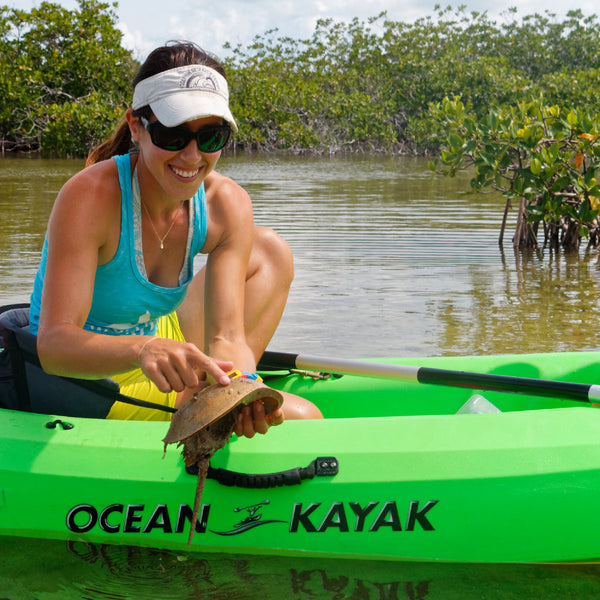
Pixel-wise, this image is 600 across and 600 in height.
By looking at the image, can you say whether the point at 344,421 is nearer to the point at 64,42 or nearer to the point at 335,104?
the point at 64,42

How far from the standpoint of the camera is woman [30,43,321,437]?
2.08m

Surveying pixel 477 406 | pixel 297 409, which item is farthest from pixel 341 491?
pixel 477 406

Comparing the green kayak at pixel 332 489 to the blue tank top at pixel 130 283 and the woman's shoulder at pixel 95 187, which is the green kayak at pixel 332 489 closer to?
the blue tank top at pixel 130 283

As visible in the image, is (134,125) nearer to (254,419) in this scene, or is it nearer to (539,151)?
(254,419)

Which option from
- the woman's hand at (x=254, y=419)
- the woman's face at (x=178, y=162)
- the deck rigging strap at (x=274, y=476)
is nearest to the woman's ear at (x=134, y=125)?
the woman's face at (x=178, y=162)

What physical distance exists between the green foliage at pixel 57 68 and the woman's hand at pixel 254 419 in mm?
23571

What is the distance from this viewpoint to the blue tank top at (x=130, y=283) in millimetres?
2381

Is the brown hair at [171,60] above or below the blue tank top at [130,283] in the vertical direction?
above

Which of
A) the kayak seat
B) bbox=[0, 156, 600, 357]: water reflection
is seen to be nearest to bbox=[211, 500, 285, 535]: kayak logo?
the kayak seat

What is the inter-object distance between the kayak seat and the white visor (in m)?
0.81

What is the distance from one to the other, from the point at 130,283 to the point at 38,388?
0.53m

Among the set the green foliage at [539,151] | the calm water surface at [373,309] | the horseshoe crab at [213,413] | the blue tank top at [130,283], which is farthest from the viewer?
the green foliage at [539,151]

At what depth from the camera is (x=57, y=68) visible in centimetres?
2677

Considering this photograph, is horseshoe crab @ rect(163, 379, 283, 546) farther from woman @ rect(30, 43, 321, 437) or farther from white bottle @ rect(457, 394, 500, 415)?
white bottle @ rect(457, 394, 500, 415)
